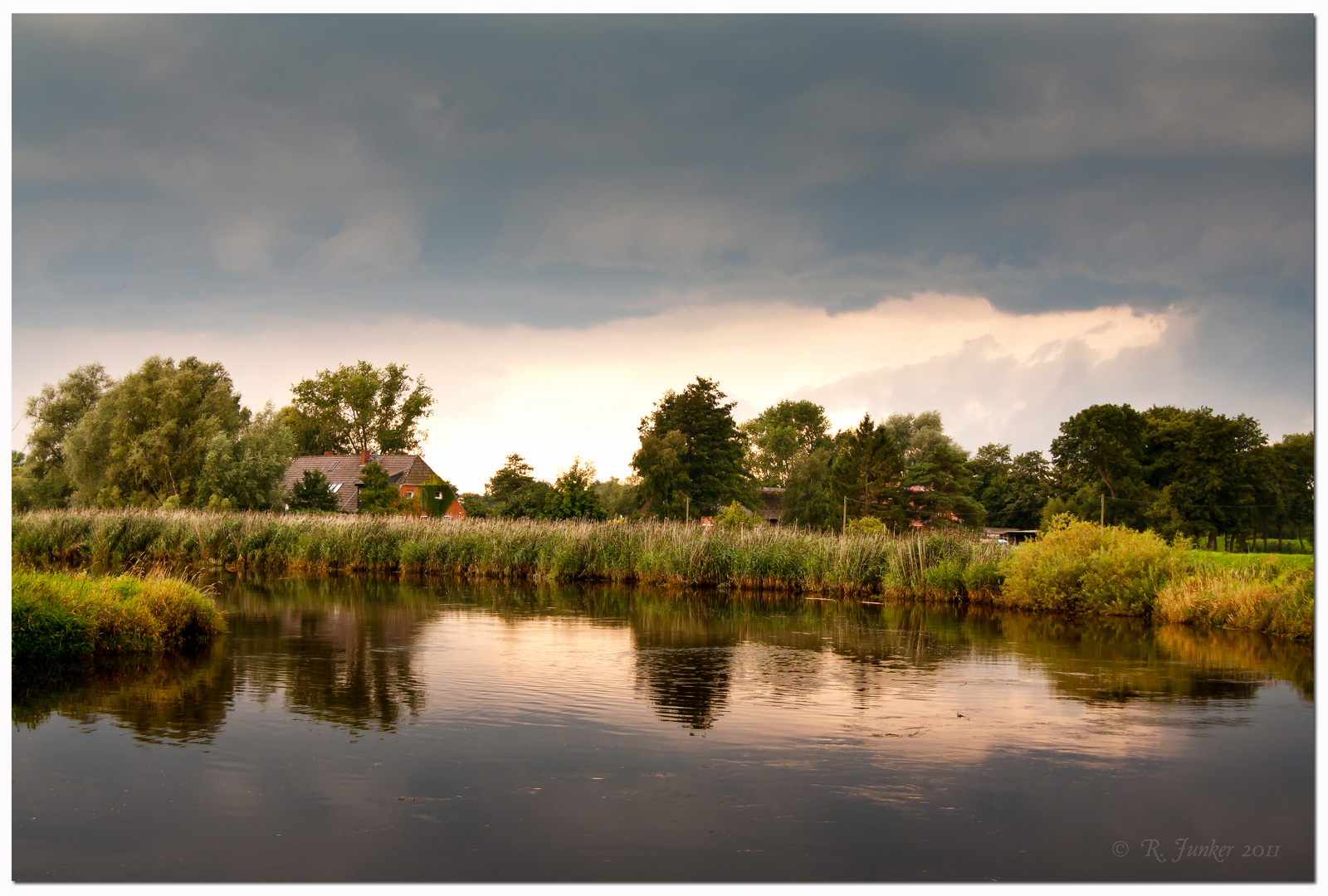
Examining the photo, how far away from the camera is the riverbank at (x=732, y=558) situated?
20.7 metres

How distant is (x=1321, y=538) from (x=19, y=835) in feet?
32.9

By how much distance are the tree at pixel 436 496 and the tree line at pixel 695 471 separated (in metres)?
0.14

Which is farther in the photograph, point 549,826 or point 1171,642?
point 1171,642

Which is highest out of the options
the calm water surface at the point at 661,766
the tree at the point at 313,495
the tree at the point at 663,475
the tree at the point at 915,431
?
the tree at the point at 915,431

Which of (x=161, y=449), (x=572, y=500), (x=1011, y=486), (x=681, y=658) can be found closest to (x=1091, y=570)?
(x=681, y=658)

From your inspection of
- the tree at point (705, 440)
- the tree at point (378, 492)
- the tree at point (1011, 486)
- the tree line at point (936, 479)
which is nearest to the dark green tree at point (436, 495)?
the tree line at point (936, 479)

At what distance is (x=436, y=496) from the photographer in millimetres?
67750

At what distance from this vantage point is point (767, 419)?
9338 cm

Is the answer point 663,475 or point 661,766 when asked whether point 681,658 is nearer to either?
point 661,766

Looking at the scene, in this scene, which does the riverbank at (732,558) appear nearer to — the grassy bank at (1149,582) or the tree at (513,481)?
the grassy bank at (1149,582)

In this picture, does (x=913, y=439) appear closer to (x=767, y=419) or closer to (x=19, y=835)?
(x=767, y=419)

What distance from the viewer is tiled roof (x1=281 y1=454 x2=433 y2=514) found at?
2517 inches

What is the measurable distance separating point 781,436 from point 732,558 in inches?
2469

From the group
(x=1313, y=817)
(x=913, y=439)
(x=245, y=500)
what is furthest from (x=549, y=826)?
(x=913, y=439)
